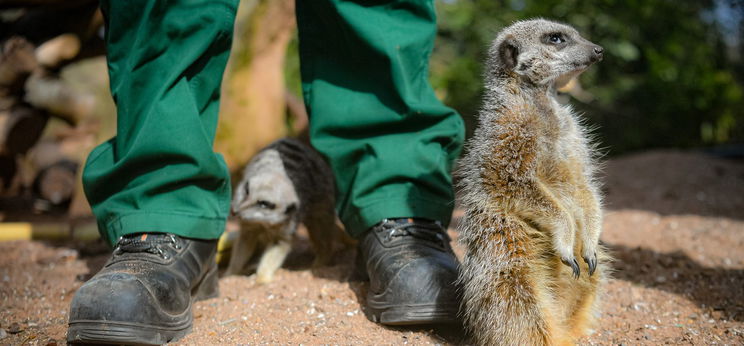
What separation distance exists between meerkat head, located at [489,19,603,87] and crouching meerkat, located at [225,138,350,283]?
1685mm

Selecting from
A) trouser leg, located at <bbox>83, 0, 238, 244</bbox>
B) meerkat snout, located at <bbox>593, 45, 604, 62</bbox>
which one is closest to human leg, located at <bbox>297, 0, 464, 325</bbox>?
trouser leg, located at <bbox>83, 0, 238, 244</bbox>

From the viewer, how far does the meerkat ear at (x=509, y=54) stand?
204 cm

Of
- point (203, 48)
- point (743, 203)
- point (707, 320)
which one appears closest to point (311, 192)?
point (203, 48)

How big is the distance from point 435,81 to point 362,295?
11.6 ft

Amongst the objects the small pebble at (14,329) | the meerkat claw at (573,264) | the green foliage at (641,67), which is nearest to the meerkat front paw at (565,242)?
the meerkat claw at (573,264)

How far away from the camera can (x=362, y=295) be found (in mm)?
2418

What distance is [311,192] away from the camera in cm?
362

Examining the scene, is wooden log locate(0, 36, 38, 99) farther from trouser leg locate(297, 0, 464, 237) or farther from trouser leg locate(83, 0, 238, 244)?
trouser leg locate(297, 0, 464, 237)

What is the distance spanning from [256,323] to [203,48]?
40.9 inches

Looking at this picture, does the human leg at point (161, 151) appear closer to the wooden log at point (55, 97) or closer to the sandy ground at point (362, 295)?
the sandy ground at point (362, 295)

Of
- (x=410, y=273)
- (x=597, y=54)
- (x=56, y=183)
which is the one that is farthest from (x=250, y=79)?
(x=597, y=54)

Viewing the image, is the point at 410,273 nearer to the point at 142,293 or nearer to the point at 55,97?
the point at 142,293

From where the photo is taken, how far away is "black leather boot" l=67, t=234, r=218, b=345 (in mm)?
1806

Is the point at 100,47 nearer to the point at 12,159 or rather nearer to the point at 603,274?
the point at 12,159
